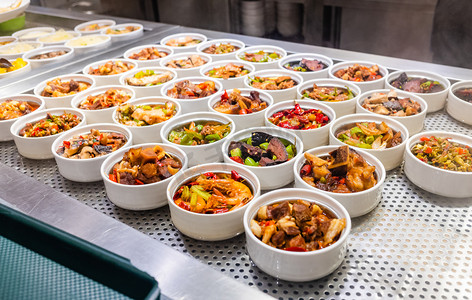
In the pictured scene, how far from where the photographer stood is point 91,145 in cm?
221

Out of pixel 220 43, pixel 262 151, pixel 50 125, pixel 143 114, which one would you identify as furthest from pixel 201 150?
pixel 220 43

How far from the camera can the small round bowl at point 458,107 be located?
2.37 meters

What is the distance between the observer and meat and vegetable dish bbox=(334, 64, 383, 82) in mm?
2770

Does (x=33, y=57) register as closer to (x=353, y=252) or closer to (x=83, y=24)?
(x=83, y=24)

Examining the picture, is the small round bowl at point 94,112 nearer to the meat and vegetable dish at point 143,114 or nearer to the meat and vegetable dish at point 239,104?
the meat and vegetable dish at point 143,114

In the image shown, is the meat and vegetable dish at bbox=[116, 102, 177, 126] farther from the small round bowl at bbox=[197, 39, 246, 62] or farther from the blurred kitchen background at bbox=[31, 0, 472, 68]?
the blurred kitchen background at bbox=[31, 0, 472, 68]

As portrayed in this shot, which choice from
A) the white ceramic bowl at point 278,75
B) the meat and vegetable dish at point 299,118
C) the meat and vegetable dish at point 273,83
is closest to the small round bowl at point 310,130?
the meat and vegetable dish at point 299,118

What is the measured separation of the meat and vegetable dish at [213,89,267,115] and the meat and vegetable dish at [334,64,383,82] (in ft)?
2.06

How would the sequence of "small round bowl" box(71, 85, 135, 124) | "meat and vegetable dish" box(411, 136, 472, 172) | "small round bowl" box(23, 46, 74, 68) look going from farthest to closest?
1. "small round bowl" box(23, 46, 74, 68)
2. "small round bowl" box(71, 85, 135, 124)
3. "meat and vegetable dish" box(411, 136, 472, 172)

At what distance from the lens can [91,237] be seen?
65.8 inches

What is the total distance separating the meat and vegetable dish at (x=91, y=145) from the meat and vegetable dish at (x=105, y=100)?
365 millimetres

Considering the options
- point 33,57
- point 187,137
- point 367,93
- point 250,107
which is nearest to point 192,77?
point 250,107

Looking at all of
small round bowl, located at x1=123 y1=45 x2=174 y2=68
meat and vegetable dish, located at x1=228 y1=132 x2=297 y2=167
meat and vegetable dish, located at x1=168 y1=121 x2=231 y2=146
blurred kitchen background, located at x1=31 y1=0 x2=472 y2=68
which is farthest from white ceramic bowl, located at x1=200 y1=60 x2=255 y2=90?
blurred kitchen background, located at x1=31 y1=0 x2=472 y2=68

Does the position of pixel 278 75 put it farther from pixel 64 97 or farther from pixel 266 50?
pixel 64 97
